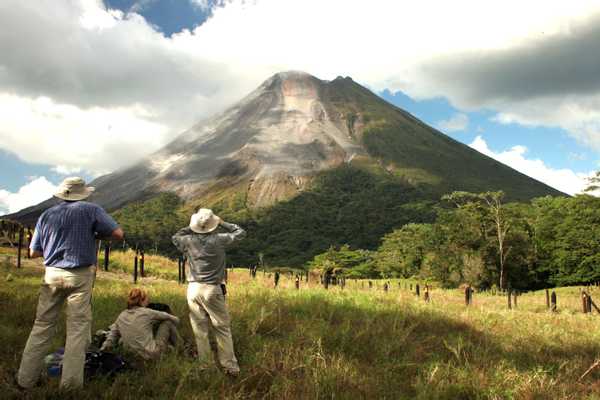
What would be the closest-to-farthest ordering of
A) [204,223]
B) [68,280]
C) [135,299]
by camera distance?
[68,280]
[204,223]
[135,299]

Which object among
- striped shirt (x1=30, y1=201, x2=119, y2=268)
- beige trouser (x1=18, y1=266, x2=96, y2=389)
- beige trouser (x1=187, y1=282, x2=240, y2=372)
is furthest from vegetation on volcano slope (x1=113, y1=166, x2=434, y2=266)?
beige trouser (x1=18, y1=266, x2=96, y2=389)

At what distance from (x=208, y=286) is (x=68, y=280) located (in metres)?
1.54

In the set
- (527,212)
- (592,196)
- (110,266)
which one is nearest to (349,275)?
(527,212)

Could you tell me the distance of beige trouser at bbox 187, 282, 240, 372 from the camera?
546 cm

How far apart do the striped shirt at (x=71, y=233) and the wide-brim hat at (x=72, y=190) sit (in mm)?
82

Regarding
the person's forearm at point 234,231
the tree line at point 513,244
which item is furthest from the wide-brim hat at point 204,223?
the tree line at point 513,244

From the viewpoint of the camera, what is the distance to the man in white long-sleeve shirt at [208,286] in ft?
18.0

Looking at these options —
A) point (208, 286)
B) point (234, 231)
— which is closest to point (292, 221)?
point (234, 231)

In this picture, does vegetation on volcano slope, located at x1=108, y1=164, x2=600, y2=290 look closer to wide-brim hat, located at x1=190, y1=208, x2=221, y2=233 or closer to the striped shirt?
wide-brim hat, located at x1=190, y1=208, x2=221, y2=233

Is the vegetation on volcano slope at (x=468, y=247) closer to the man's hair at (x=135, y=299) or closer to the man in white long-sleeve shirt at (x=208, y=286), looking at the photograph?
the man in white long-sleeve shirt at (x=208, y=286)

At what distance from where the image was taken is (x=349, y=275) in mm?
90125

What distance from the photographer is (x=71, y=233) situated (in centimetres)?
481

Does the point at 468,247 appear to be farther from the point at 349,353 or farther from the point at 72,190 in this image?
the point at 72,190

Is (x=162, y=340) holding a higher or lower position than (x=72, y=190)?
lower
